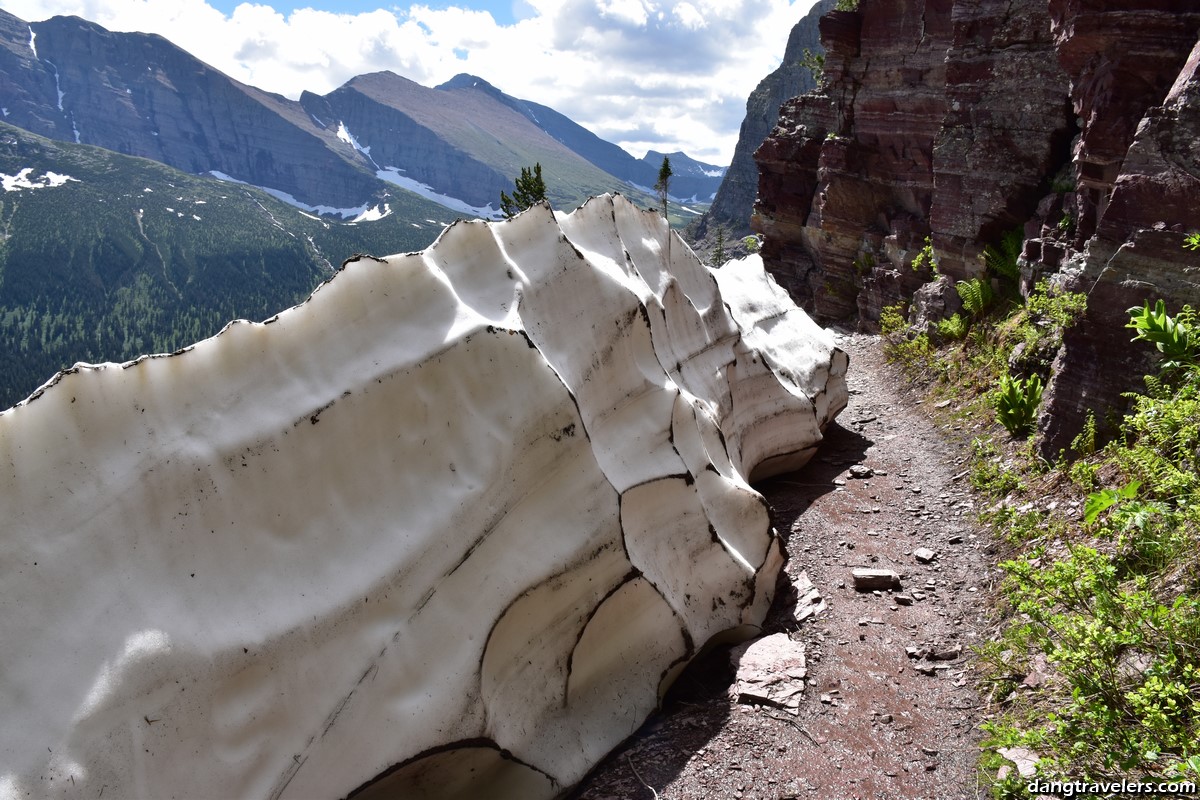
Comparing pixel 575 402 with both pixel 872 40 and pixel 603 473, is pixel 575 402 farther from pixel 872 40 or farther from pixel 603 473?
pixel 872 40

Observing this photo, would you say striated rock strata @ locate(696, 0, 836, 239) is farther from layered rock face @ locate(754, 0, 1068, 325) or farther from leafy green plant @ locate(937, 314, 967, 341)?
leafy green plant @ locate(937, 314, 967, 341)

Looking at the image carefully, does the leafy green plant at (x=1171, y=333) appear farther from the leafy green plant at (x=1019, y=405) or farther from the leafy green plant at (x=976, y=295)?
the leafy green plant at (x=976, y=295)

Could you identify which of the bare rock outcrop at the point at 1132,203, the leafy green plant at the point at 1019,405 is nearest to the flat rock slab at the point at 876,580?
the bare rock outcrop at the point at 1132,203

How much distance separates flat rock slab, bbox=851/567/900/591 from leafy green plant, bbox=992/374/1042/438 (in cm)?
398

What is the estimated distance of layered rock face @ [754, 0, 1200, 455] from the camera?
8.57 metres

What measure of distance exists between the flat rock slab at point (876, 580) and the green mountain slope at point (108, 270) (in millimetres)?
145143

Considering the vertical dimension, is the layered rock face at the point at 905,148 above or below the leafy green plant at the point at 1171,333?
above

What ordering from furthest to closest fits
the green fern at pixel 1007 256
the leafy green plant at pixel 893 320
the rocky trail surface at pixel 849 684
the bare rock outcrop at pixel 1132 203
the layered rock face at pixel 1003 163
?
the leafy green plant at pixel 893 320 → the green fern at pixel 1007 256 → the layered rock face at pixel 1003 163 → the bare rock outcrop at pixel 1132 203 → the rocky trail surface at pixel 849 684

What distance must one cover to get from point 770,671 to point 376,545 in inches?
152

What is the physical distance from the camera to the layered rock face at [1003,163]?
857cm

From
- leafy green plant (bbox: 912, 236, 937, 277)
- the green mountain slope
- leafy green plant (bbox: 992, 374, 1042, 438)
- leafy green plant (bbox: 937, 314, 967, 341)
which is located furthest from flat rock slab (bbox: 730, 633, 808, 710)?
the green mountain slope

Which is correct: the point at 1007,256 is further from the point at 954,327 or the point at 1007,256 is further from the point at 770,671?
the point at 770,671

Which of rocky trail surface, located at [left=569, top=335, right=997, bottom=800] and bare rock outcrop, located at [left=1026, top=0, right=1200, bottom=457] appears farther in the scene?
bare rock outcrop, located at [left=1026, top=0, right=1200, bottom=457]

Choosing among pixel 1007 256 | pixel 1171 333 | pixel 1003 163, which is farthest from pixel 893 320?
pixel 1171 333
